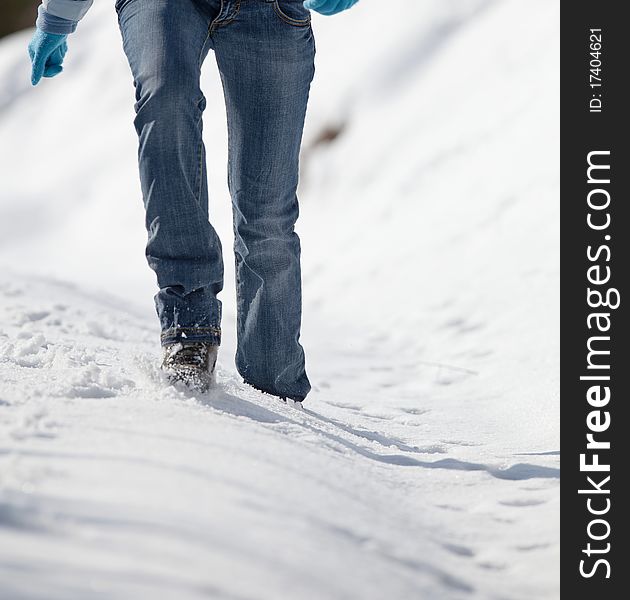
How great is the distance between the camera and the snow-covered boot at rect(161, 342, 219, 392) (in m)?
1.99

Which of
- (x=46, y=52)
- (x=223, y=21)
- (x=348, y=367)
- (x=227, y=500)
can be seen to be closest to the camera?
(x=227, y=500)

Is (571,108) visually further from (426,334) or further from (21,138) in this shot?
(21,138)

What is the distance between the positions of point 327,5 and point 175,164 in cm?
66

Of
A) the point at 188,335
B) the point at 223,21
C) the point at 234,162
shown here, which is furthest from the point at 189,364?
the point at 223,21

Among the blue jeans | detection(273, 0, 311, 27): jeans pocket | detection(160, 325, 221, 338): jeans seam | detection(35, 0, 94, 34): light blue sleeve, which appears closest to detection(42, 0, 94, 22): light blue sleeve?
detection(35, 0, 94, 34): light blue sleeve

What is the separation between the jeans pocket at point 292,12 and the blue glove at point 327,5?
21 mm

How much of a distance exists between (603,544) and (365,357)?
8.40 feet

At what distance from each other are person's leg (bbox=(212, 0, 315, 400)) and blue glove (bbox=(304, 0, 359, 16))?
0.09 feet

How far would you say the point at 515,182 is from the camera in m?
5.66

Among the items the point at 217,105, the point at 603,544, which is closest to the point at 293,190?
the point at 603,544

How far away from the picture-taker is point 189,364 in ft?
6.57

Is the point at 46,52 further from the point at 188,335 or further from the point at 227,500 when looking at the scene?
the point at 227,500

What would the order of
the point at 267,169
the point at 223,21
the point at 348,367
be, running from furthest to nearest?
the point at 348,367
the point at 267,169
the point at 223,21

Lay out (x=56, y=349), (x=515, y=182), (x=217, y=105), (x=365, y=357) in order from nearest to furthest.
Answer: (x=56, y=349) → (x=365, y=357) → (x=515, y=182) → (x=217, y=105)
